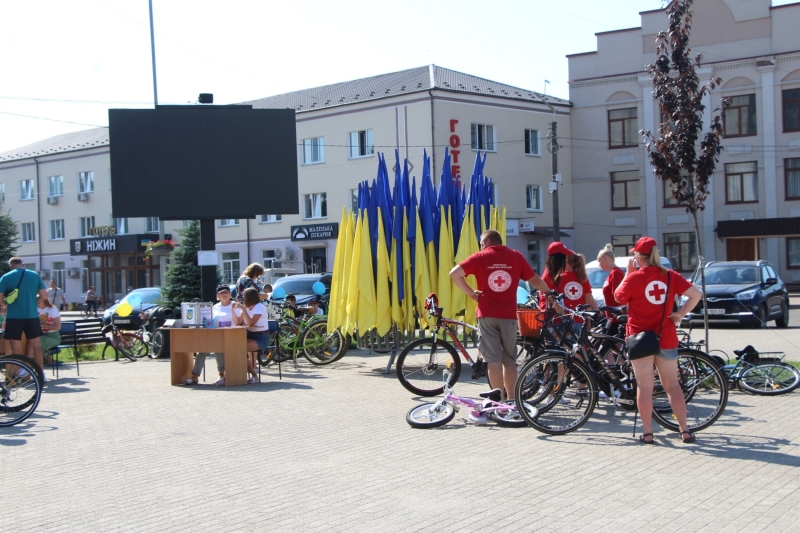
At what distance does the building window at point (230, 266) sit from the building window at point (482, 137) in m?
15.3

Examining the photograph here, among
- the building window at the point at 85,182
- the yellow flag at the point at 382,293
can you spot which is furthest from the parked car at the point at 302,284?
the building window at the point at 85,182

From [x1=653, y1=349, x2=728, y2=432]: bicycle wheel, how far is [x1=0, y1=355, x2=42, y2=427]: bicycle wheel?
662 cm

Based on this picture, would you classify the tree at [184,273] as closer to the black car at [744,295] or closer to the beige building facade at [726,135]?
the black car at [744,295]

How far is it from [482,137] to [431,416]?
3476cm

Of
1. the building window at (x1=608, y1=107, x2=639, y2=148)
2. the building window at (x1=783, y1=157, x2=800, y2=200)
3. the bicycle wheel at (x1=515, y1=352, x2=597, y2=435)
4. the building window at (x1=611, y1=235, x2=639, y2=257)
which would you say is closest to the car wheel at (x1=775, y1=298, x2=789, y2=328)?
the bicycle wheel at (x1=515, y1=352, x2=597, y2=435)

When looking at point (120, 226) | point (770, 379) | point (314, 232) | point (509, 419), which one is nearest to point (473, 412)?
point (509, 419)

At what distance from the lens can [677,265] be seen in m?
42.6

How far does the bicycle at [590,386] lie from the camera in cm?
770

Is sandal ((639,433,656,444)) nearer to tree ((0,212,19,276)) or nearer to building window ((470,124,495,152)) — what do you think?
building window ((470,124,495,152))

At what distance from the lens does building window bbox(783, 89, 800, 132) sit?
133 feet

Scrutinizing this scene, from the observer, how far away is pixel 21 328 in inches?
454

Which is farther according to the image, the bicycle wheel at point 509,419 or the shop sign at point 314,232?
the shop sign at point 314,232

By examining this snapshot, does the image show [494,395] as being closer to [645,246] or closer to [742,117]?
[645,246]

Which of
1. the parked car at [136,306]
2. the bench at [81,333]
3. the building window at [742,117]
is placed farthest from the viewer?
the building window at [742,117]
